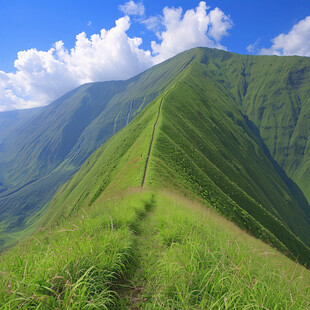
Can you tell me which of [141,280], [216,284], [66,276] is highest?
[66,276]

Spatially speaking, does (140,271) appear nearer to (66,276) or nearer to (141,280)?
(141,280)

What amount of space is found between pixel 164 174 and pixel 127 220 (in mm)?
17089

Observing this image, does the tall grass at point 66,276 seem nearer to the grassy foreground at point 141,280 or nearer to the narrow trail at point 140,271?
the grassy foreground at point 141,280

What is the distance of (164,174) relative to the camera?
24.7 m

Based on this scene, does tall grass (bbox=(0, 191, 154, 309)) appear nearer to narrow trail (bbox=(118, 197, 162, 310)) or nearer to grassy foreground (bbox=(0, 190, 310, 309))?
grassy foreground (bbox=(0, 190, 310, 309))

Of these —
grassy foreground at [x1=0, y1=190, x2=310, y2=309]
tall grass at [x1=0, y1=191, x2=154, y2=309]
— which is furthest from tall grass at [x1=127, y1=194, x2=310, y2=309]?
tall grass at [x1=0, y1=191, x2=154, y2=309]

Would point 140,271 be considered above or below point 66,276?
below

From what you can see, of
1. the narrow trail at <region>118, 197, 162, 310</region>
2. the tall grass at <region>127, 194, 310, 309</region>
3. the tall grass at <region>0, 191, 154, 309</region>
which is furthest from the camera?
the narrow trail at <region>118, 197, 162, 310</region>

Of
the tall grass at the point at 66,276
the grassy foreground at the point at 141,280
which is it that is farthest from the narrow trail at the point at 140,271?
the tall grass at the point at 66,276

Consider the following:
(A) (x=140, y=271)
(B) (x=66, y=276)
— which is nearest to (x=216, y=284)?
(A) (x=140, y=271)

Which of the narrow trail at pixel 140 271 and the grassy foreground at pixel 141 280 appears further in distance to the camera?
the narrow trail at pixel 140 271

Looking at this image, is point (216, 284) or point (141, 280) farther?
point (141, 280)

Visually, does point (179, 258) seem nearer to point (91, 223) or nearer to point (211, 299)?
point (211, 299)

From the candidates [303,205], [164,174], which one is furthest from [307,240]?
[164,174]
